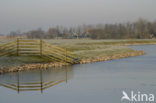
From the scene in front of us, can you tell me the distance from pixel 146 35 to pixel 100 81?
520ft

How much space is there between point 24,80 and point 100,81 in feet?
17.7

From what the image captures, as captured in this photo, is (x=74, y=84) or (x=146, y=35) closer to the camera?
(x=74, y=84)

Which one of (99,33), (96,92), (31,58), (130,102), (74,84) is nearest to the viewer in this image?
(130,102)

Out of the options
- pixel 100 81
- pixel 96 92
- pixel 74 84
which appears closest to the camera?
pixel 96 92

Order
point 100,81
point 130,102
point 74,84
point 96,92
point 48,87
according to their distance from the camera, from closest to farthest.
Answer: point 130,102 → point 96,92 → point 48,87 → point 74,84 → point 100,81

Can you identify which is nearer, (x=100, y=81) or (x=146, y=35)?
(x=100, y=81)

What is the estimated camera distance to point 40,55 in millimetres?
34000

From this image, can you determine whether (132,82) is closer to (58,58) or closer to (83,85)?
(83,85)

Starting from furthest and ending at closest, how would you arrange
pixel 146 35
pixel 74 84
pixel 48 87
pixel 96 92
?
pixel 146 35 < pixel 74 84 < pixel 48 87 < pixel 96 92

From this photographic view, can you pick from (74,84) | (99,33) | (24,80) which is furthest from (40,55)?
(99,33)

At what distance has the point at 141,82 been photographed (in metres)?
18.7

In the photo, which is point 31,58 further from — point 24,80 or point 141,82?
point 141,82

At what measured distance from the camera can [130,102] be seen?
42.5 feet

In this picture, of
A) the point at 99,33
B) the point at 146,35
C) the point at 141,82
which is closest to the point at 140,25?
the point at 146,35
